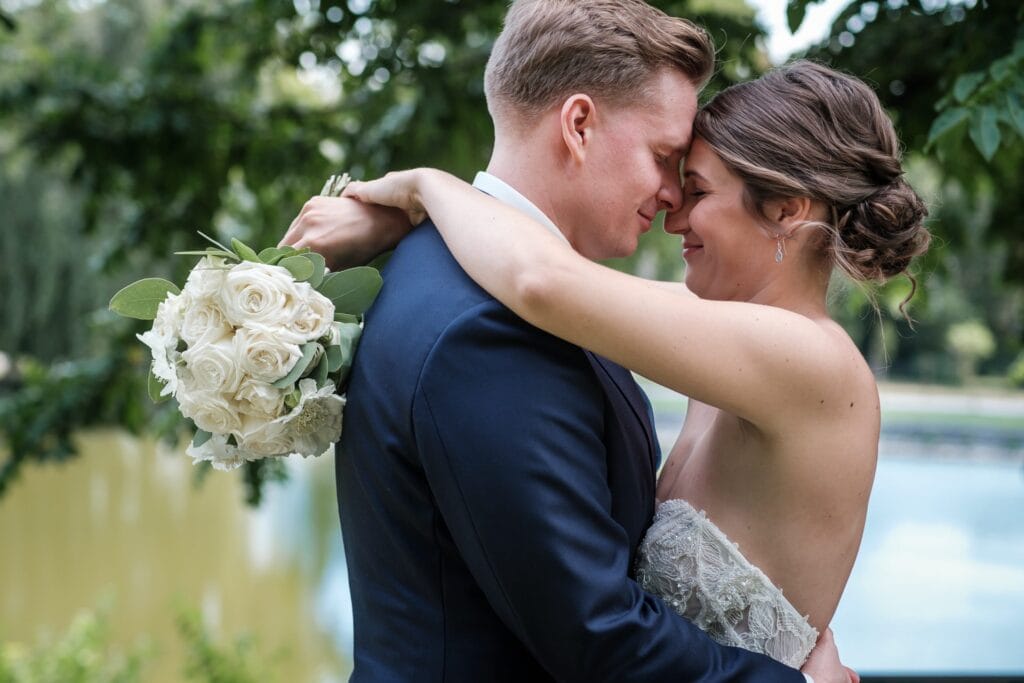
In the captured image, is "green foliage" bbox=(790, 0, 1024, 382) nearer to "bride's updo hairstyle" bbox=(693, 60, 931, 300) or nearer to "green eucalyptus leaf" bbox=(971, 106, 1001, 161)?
"green eucalyptus leaf" bbox=(971, 106, 1001, 161)

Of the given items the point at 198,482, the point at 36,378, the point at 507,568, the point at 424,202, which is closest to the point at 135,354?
the point at 36,378

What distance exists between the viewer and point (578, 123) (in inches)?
68.6

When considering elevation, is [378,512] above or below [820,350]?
below

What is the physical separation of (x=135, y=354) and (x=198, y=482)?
3.29ft

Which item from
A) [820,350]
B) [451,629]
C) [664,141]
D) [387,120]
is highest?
[664,141]

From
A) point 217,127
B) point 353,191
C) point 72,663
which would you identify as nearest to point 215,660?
point 72,663

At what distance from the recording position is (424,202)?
177 centimetres

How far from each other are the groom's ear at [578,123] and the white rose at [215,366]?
62 centimetres

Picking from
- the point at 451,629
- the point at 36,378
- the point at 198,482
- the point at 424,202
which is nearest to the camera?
the point at 451,629

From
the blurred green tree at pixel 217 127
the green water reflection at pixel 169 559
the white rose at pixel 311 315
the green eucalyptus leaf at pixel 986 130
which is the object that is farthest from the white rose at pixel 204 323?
the green water reflection at pixel 169 559

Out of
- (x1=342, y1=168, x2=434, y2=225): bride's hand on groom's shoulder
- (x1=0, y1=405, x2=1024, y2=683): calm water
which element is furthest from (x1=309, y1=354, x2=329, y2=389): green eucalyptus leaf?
(x1=0, y1=405, x2=1024, y2=683): calm water

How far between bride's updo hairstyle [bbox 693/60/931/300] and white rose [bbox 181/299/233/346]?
891 millimetres

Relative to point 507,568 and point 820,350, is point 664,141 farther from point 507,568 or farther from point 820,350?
point 507,568

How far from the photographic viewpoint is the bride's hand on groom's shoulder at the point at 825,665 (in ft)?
6.14
